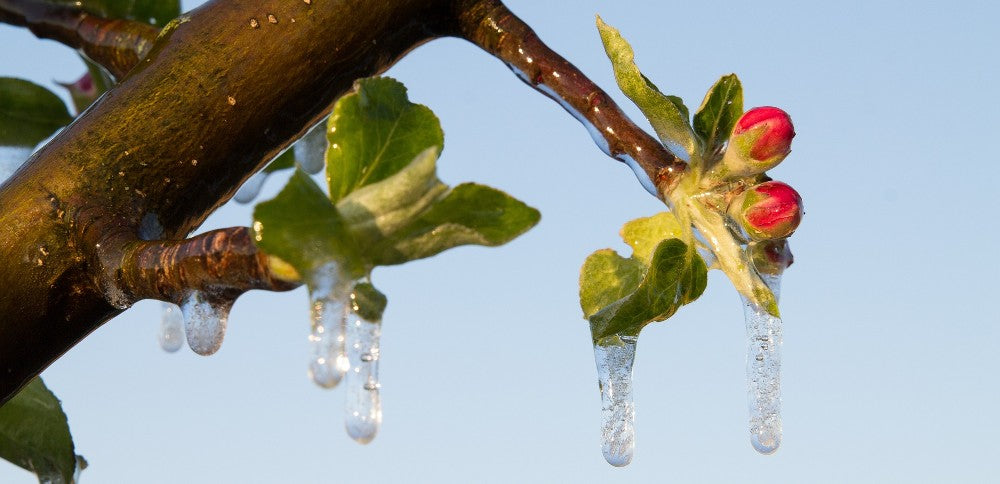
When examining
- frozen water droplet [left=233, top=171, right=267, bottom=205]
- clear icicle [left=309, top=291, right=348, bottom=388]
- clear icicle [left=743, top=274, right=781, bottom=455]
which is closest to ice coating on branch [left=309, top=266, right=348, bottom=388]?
clear icicle [left=309, top=291, right=348, bottom=388]

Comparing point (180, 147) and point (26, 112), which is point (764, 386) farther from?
point (26, 112)

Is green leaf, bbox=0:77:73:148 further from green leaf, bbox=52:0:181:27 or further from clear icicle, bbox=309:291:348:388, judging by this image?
clear icicle, bbox=309:291:348:388

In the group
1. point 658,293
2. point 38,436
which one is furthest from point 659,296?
point 38,436

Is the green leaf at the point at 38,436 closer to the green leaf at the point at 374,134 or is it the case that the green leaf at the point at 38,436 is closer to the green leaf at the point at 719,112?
the green leaf at the point at 374,134

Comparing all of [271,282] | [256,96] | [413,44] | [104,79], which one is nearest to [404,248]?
[271,282]

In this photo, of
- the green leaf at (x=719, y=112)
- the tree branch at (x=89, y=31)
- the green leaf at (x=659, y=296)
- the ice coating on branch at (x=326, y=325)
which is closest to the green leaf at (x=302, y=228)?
the ice coating on branch at (x=326, y=325)
